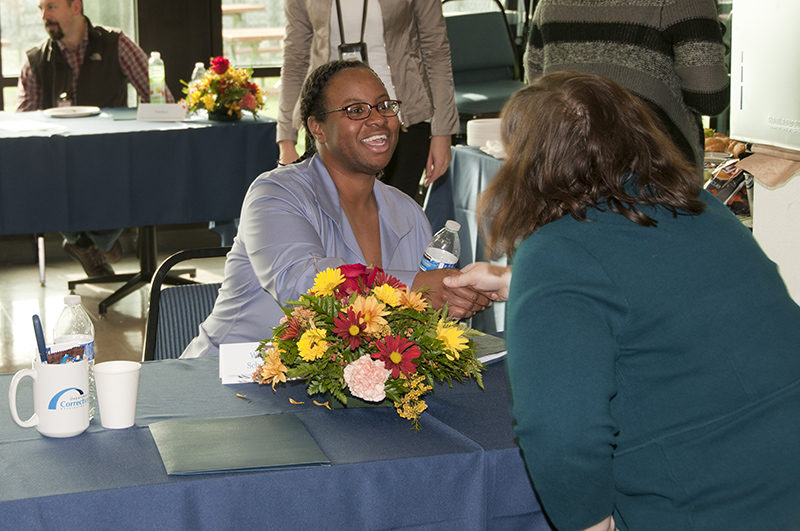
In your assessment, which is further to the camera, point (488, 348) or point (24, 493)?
point (488, 348)

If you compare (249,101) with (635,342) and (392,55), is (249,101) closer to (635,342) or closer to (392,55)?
(392,55)

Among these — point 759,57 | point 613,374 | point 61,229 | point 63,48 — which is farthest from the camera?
point 63,48

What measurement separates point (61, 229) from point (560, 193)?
3433mm

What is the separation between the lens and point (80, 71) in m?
5.02

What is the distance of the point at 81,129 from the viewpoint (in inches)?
168

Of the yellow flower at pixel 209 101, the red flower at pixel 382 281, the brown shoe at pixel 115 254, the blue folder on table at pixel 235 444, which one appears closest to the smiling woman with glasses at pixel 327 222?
the red flower at pixel 382 281

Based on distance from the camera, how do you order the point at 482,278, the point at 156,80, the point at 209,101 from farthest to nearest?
the point at 156,80 → the point at 209,101 → the point at 482,278

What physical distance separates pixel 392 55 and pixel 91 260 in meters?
2.47

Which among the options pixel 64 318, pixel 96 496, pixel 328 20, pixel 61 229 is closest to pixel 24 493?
pixel 96 496

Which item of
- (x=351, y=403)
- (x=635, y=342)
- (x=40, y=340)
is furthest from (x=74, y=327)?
(x=635, y=342)

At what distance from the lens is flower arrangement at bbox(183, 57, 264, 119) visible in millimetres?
4480

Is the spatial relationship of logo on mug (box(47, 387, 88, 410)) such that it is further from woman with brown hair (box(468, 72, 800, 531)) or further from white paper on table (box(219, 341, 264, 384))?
woman with brown hair (box(468, 72, 800, 531))

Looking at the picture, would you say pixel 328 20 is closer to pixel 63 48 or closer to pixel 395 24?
pixel 395 24

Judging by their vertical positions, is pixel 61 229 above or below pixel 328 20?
below
